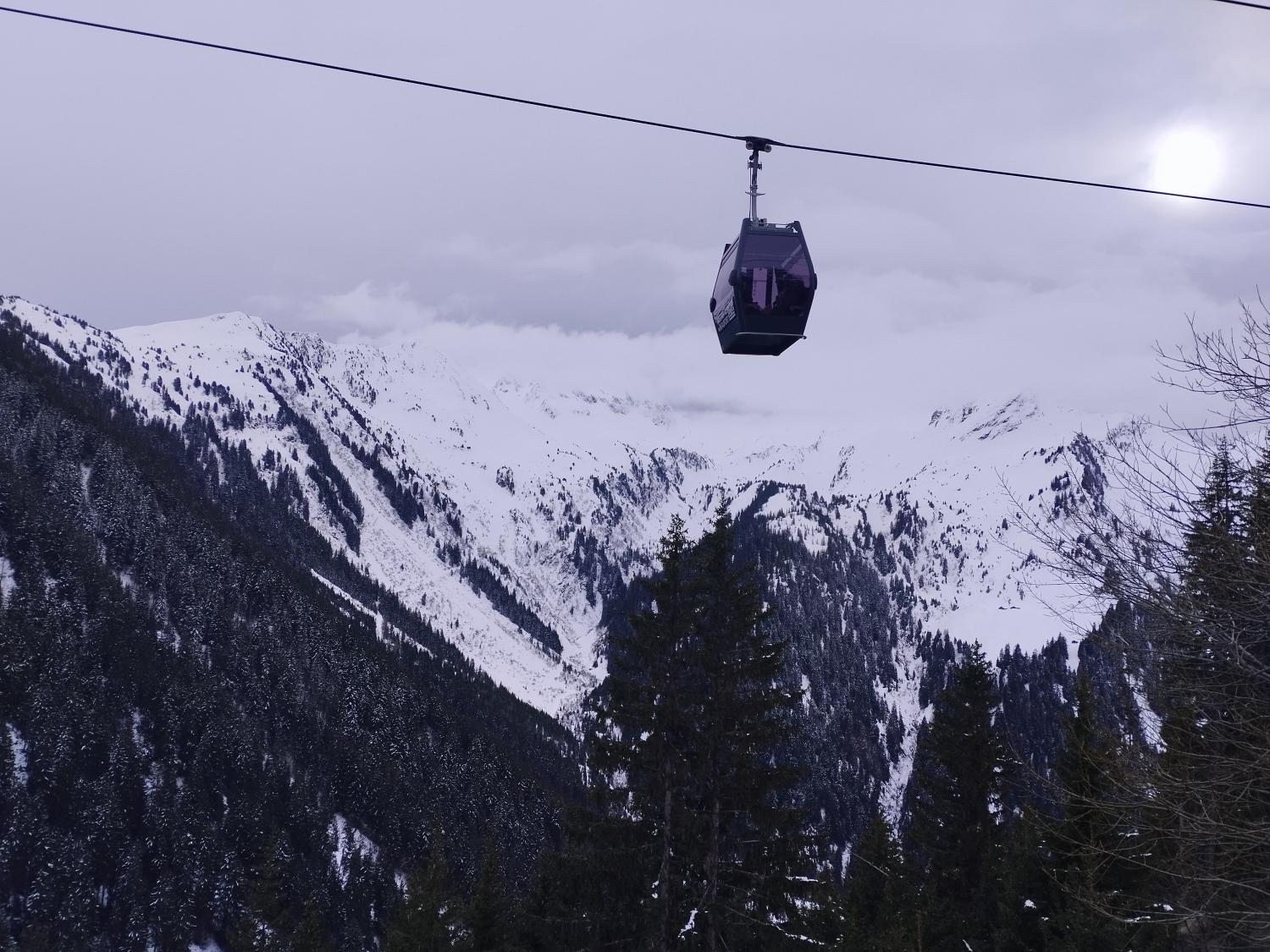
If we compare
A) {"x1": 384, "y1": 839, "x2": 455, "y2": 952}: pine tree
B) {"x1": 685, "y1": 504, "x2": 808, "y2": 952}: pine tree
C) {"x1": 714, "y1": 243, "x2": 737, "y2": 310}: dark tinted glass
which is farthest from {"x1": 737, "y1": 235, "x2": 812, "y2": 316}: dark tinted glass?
{"x1": 384, "y1": 839, "x2": 455, "y2": 952}: pine tree

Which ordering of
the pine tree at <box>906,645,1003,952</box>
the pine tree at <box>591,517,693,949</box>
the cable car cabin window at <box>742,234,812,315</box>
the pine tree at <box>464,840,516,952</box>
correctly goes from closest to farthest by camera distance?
the cable car cabin window at <box>742,234,812,315</box>, the pine tree at <box>591,517,693,949</box>, the pine tree at <box>464,840,516,952</box>, the pine tree at <box>906,645,1003,952</box>

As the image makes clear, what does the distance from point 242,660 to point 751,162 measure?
13883cm

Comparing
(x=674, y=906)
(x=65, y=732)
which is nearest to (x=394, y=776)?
(x=65, y=732)

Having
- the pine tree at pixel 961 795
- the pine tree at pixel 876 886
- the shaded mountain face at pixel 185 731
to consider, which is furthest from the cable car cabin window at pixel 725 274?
the shaded mountain face at pixel 185 731

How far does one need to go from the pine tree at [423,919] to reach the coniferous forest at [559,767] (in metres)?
0.12

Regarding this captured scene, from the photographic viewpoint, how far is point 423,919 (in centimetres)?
2184

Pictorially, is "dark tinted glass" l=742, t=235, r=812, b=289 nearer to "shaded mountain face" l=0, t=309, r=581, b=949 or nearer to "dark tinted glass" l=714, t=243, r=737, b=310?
"dark tinted glass" l=714, t=243, r=737, b=310

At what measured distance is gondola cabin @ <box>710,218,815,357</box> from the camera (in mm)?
12750

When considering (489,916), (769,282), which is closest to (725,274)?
(769,282)

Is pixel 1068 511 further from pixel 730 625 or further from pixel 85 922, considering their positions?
pixel 85 922

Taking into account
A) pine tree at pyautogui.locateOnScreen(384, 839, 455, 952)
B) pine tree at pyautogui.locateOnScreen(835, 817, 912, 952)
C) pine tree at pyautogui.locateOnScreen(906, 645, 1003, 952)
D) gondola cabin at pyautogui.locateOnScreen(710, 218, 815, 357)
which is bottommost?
pine tree at pyautogui.locateOnScreen(384, 839, 455, 952)

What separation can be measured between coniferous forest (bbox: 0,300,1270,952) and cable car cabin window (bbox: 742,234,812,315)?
16.8 ft

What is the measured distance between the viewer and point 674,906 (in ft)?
47.4

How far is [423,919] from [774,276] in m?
19.2
